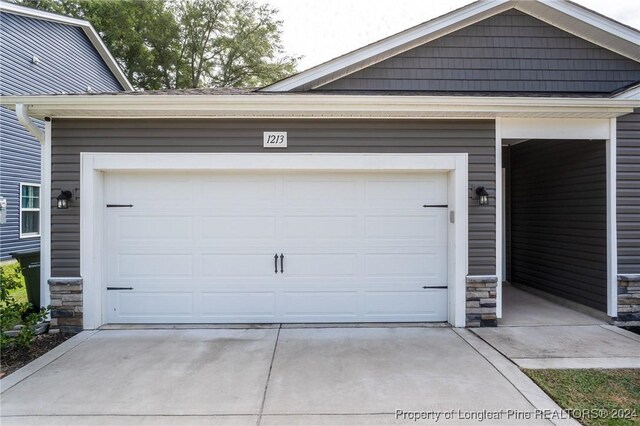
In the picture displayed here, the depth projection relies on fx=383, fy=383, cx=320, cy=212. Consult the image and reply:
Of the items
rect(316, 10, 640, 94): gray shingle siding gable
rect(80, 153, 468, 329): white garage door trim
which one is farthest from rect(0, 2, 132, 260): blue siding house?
rect(316, 10, 640, 94): gray shingle siding gable

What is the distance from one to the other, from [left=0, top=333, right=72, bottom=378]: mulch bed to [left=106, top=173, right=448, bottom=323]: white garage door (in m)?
0.70

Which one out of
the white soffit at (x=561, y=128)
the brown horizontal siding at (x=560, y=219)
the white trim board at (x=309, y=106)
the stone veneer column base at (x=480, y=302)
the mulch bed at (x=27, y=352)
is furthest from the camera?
the brown horizontal siding at (x=560, y=219)

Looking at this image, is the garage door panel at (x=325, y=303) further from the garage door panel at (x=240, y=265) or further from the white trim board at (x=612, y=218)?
the white trim board at (x=612, y=218)

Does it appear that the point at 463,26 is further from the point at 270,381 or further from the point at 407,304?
the point at 270,381

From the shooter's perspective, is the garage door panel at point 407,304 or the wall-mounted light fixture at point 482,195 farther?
the garage door panel at point 407,304

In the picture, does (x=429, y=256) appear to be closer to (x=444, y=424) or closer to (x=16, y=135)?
(x=444, y=424)

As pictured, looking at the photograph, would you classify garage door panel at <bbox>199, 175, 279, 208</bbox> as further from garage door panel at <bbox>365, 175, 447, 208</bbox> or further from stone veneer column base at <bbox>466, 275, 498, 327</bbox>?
stone veneer column base at <bbox>466, 275, 498, 327</bbox>

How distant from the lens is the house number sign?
204 inches

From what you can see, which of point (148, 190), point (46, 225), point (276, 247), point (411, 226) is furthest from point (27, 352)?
point (411, 226)

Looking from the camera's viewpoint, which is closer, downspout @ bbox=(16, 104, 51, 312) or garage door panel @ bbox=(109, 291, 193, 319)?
A: downspout @ bbox=(16, 104, 51, 312)

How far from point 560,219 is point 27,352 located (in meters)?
7.80

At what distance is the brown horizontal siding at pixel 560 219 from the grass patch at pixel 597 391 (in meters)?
2.21

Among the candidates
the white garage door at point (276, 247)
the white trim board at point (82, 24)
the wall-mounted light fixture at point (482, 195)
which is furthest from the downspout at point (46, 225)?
the white trim board at point (82, 24)

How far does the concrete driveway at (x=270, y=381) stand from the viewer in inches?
122
